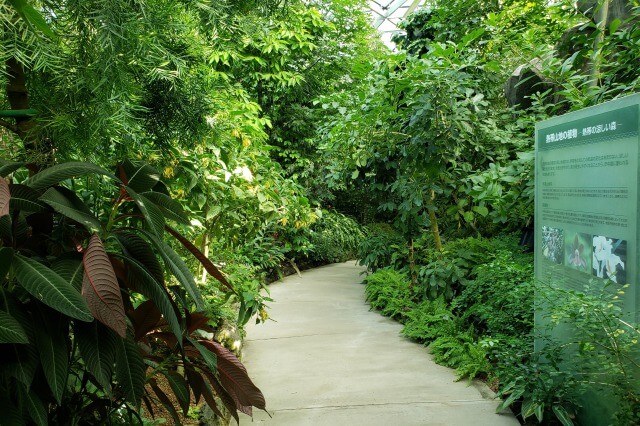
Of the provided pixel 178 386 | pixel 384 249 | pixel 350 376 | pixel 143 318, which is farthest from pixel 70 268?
pixel 384 249

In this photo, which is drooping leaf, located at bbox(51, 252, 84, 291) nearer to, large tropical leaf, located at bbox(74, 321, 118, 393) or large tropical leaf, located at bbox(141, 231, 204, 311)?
large tropical leaf, located at bbox(74, 321, 118, 393)

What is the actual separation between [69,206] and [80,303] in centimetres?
47

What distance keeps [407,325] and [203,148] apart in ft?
10.0

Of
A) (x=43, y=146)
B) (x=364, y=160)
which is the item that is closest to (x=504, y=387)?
(x=43, y=146)

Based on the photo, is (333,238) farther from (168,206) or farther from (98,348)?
(98,348)

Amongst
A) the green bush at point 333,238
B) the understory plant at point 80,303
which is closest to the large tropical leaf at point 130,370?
the understory plant at point 80,303

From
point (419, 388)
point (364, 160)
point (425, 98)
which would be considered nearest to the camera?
point (419, 388)

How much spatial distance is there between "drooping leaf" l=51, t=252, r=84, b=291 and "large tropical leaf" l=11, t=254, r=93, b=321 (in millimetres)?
95

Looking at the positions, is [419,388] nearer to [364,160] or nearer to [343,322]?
[343,322]

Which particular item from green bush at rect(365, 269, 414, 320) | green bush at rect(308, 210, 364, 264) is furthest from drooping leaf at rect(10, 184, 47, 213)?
green bush at rect(308, 210, 364, 264)

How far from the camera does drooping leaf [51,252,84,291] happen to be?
64.7 inches

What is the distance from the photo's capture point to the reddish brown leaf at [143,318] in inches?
83.7

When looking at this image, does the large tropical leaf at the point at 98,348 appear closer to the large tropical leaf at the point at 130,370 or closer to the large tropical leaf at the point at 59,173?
the large tropical leaf at the point at 130,370

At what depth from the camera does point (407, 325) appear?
6363 mm
